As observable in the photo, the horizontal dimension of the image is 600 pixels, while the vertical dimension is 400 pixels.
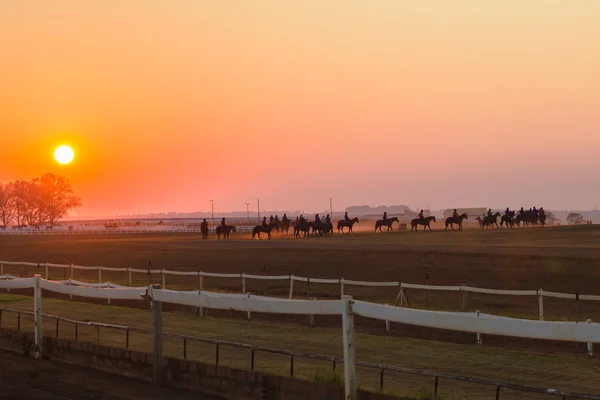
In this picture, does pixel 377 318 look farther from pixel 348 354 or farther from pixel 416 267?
pixel 416 267

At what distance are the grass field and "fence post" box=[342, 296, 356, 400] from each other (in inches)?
40.0

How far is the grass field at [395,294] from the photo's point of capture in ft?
39.7

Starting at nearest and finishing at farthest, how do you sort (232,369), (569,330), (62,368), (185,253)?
(569,330) → (232,369) → (62,368) → (185,253)

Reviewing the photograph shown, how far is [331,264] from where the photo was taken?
39.1m

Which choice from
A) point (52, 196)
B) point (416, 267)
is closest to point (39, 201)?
point (52, 196)

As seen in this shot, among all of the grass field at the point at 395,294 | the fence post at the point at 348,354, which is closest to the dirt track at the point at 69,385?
the grass field at the point at 395,294

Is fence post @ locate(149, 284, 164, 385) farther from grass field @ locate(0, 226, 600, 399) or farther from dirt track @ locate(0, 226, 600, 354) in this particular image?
dirt track @ locate(0, 226, 600, 354)

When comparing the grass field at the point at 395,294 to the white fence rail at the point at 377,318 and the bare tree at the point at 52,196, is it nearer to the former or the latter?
the white fence rail at the point at 377,318

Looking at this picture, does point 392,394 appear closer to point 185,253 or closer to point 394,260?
point 394,260

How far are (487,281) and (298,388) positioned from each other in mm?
21922

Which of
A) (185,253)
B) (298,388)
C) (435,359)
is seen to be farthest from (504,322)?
(185,253)

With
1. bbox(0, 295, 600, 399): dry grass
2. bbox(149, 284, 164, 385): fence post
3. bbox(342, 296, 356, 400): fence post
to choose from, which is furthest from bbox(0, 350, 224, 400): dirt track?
bbox(342, 296, 356, 400): fence post

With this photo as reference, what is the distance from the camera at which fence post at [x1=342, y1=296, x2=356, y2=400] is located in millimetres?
8812

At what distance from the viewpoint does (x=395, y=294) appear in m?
26.9
